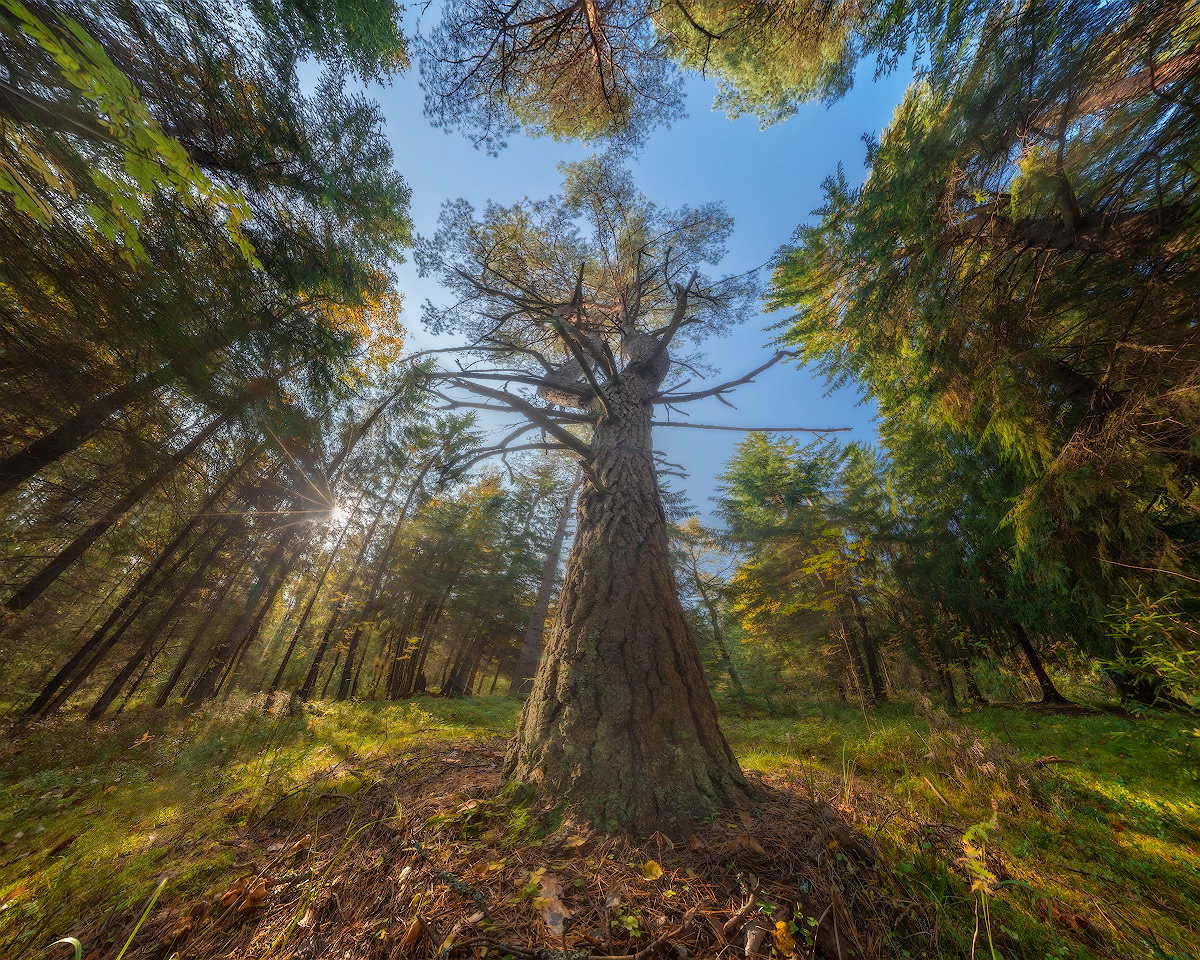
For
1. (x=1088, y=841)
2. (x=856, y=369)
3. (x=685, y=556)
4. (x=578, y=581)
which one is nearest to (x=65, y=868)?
(x=578, y=581)

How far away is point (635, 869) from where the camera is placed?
1.61 meters

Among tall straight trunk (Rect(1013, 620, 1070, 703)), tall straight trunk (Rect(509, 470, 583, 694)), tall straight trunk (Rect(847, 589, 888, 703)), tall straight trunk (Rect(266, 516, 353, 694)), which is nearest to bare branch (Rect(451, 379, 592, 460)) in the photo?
tall straight trunk (Rect(509, 470, 583, 694))

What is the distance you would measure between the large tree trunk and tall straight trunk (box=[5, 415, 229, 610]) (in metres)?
4.56

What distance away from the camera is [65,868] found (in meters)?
2.37

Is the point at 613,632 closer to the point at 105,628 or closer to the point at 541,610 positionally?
the point at 541,610

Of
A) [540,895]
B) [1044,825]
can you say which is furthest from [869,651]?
[540,895]

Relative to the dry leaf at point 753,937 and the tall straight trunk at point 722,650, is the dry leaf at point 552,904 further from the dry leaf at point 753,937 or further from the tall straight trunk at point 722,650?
the tall straight trunk at point 722,650

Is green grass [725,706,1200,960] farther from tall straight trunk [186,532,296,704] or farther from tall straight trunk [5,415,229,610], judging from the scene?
tall straight trunk [186,532,296,704]

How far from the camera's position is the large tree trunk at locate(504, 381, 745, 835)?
2.05 meters

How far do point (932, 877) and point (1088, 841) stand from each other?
1554 millimetres

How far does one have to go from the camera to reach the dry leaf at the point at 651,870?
1543 millimetres

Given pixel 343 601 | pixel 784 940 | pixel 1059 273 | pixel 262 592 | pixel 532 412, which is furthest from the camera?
pixel 343 601

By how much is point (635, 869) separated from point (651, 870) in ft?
0.28

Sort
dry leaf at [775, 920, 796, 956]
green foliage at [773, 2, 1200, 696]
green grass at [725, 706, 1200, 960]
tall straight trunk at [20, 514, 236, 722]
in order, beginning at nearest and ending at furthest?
1. dry leaf at [775, 920, 796, 956]
2. green grass at [725, 706, 1200, 960]
3. green foliage at [773, 2, 1200, 696]
4. tall straight trunk at [20, 514, 236, 722]
